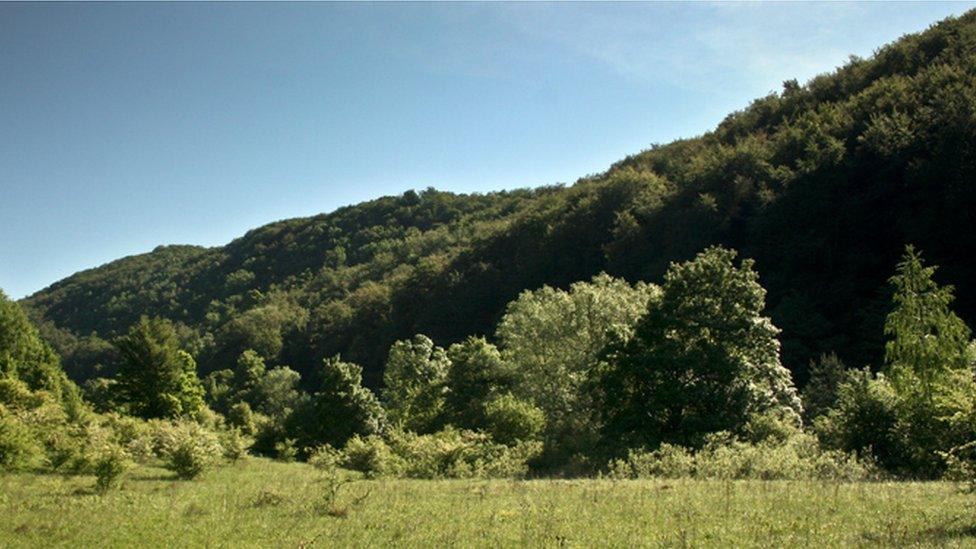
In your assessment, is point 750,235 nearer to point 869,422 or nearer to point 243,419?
point 869,422

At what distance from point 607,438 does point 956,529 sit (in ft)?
65.7

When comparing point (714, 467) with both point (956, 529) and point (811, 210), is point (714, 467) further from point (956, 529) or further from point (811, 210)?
point (811, 210)

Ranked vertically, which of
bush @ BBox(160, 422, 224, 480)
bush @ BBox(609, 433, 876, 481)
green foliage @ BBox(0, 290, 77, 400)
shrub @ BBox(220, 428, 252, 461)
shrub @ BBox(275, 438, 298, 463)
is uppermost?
green foliage @ BBox(0, 290, 77, 400)

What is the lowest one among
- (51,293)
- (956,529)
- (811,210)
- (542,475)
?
(542,475)

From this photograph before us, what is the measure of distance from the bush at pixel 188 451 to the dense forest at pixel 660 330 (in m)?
0.17

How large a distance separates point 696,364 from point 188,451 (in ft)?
70.7

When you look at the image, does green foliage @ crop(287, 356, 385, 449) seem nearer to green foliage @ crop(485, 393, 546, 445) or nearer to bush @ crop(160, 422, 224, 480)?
green foliage @ crop(485, 393, 546, 445)

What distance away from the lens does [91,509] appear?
18.6 metres

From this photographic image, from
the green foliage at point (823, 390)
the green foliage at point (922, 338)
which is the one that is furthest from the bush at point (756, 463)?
the green foliage at point (823, 390)

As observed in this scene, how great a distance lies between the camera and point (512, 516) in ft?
53.8

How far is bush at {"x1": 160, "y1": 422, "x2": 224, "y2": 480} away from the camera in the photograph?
88.3ft

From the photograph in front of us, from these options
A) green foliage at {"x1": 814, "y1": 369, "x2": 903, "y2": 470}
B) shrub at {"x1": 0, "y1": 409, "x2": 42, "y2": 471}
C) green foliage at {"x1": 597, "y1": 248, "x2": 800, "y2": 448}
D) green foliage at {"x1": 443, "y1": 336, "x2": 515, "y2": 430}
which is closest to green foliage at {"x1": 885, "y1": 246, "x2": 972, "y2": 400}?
green foliage at {"x1": 814, "y1": 369, "x2": 903, "y2": 470}

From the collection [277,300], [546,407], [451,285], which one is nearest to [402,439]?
[546,407]

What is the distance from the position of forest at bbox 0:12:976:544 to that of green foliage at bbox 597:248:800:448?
0.38 ft
